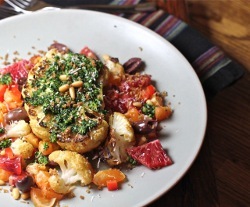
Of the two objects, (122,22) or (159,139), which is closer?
(159,139)

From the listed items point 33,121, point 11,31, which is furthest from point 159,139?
point 11,31

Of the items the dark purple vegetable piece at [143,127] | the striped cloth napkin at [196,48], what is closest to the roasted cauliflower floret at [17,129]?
the dark purple vegetable piece at [143,127]

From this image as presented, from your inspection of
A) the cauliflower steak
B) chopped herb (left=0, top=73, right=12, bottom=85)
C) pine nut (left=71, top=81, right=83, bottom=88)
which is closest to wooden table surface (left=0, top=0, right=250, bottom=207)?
the cauliflower steak

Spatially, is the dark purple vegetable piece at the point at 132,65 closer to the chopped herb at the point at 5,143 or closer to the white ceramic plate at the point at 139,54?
the white ceramic plate at the point at 139,54

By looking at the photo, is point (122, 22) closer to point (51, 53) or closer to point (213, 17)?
point (51, 53)

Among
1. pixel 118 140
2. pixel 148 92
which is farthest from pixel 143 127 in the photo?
pixel 148 92

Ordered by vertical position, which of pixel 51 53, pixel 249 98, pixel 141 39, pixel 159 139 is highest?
pixel 51 53
